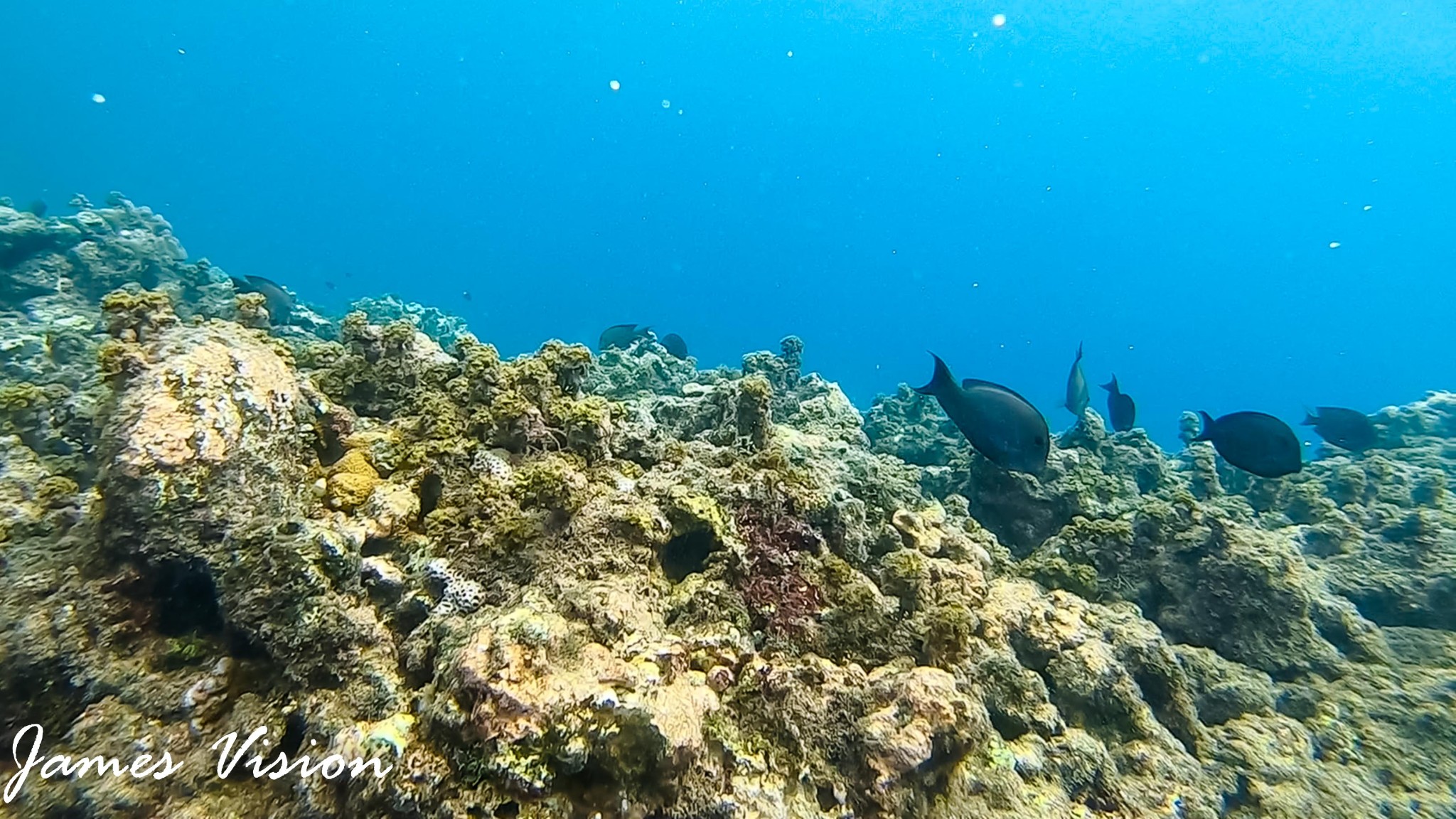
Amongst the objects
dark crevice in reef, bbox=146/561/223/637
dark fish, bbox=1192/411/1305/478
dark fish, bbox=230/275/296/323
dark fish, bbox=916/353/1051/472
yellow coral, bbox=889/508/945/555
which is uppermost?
dark fish, bbox=230/275/296/323

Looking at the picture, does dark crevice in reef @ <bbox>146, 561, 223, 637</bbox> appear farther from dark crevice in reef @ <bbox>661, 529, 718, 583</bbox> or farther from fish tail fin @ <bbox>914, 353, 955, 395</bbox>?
fish tail fin @ <bbox>914, 353, 955, 395</bbox>

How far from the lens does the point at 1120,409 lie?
835cm

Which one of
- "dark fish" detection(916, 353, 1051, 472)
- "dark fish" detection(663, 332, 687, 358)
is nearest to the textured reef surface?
"dark fish" detection(916, 353, 1051, 472)

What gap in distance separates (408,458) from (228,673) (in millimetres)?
1138

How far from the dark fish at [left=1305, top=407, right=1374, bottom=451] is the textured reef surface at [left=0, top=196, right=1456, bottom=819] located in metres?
4.01

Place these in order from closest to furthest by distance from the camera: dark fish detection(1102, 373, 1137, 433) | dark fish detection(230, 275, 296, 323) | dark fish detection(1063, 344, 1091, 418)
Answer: dark fish detection(1063, 344, 1091, 418) → dark fish detection(1102, 373, 1137, 433) → dark fish detection(230, 275, 296, 323)

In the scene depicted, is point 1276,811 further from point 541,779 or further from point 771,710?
point 541,779

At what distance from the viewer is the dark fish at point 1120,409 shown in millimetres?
8305

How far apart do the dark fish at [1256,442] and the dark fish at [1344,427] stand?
11.2 ft

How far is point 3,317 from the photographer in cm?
881

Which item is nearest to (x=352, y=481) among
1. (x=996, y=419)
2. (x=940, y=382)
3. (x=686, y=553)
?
(x=686, y=553)

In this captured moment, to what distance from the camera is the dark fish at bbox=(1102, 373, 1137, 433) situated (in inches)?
327

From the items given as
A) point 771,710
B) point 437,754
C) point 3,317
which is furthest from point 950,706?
point 3,317

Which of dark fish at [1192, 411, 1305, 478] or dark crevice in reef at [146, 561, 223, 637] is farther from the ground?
dark fish at [1192, 411, 1305, 478]
